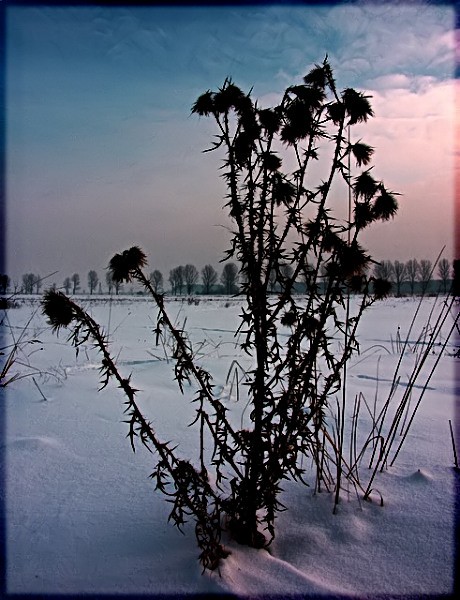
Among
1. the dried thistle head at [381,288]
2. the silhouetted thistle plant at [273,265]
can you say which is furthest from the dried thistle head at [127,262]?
the dried thistle head at [381,288]

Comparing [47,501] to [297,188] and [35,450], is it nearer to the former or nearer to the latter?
[35,450]

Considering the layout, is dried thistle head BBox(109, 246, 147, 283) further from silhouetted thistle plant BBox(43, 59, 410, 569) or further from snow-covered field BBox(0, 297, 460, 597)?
snow-covered field BBox(0, 297, 460, 597)

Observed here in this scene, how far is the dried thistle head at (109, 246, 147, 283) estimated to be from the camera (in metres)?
1.32

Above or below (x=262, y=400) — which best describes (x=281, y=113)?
above

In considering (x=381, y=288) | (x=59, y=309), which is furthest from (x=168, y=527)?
(x=381, y=288)

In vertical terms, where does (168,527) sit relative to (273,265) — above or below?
below

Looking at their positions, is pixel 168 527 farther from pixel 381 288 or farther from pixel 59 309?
pixel 381 288

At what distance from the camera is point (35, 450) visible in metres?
2.15

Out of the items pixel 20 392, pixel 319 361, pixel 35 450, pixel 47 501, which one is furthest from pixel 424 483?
pixel 319 361

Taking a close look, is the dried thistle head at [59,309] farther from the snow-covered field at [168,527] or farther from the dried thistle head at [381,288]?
the dried thistle head at [381,288]

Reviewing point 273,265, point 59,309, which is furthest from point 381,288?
point 59,309

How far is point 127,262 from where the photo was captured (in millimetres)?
1326

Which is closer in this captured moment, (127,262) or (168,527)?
(127,262)

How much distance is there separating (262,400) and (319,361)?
13.6 feet
